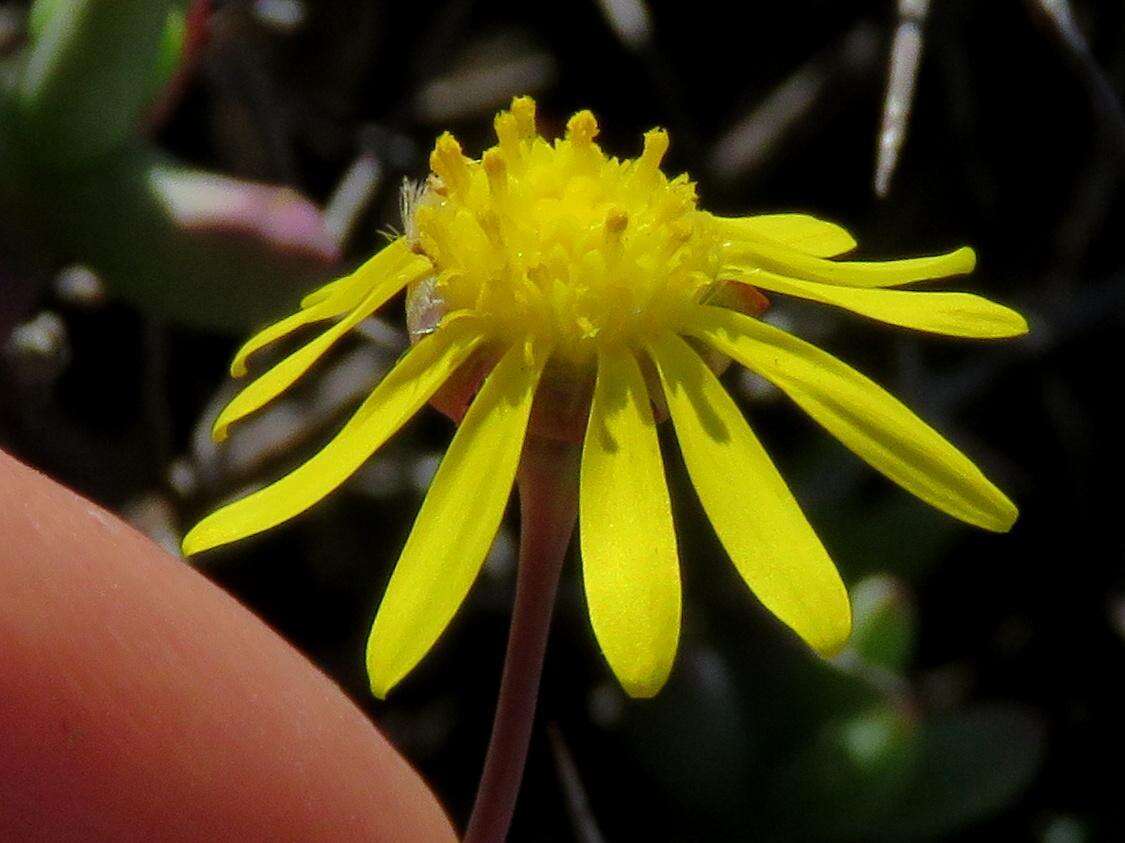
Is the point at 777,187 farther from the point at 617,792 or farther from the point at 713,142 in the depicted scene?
the point at 617,792

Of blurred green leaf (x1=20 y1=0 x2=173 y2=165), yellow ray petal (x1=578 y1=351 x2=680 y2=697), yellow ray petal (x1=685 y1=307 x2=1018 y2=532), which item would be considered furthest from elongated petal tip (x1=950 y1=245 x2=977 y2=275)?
blurred green leaf (x1=20 y1=0 x2=173 y2=165)

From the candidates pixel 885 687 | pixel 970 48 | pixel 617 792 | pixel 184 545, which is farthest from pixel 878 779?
pixel 970 48

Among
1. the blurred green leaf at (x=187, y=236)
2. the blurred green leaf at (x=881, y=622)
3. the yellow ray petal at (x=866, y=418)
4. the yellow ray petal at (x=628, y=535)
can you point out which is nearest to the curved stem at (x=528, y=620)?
the yellow ray petal at (x=628, y=535)

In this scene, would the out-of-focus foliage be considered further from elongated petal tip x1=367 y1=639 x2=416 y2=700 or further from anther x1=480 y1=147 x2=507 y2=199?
elongated petal tip x1=367 y1=639 x2=416 y2=700

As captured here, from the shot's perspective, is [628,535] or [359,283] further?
[359,283]

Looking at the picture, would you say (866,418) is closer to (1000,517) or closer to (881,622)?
(1000,517)

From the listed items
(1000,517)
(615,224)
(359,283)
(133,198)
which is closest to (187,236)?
(133,198)
